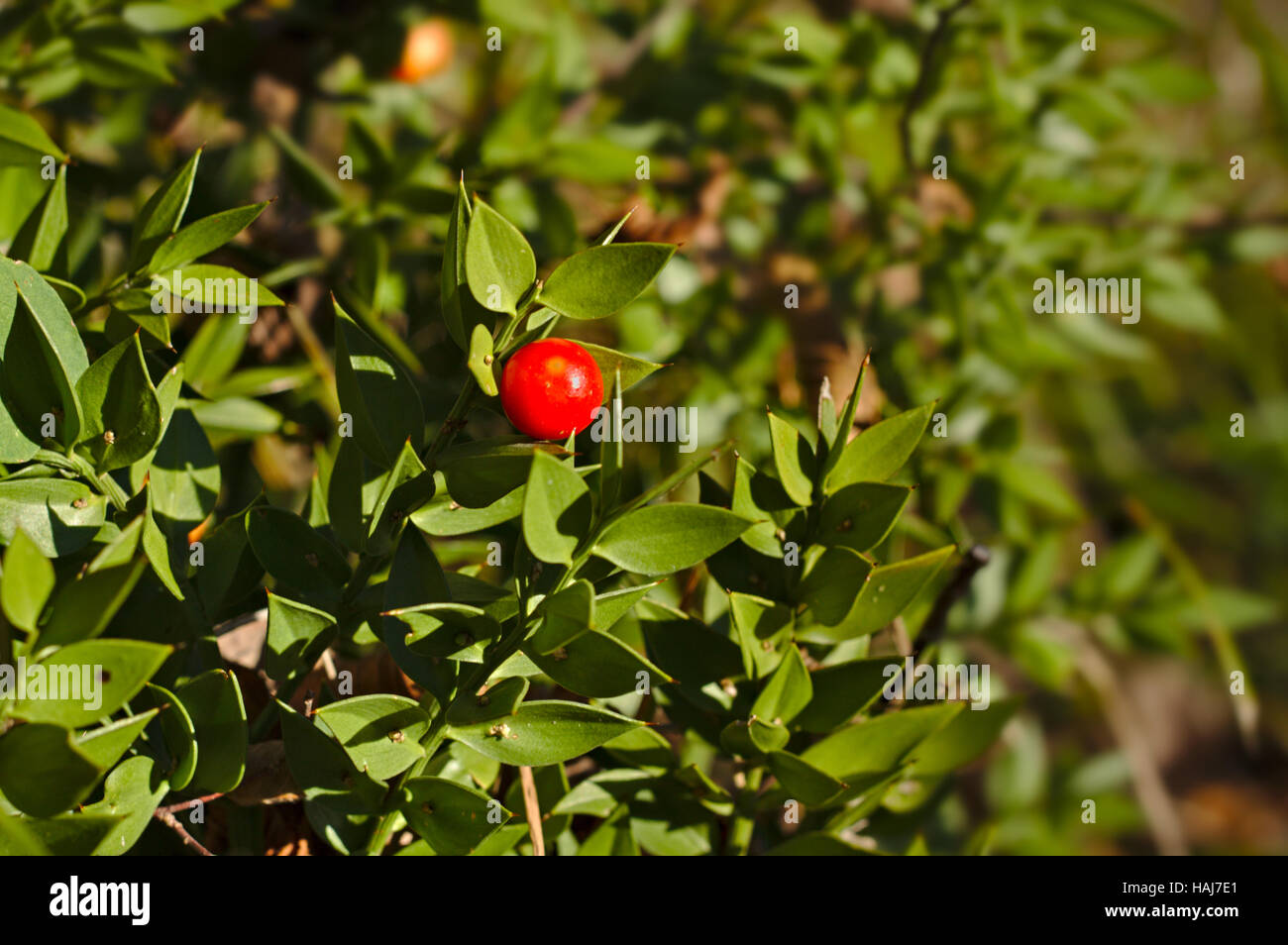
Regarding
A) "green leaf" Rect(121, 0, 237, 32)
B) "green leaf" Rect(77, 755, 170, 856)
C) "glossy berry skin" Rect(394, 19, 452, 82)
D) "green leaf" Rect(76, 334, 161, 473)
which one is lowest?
"green leaf" Rect(77, 755, 170, 856)

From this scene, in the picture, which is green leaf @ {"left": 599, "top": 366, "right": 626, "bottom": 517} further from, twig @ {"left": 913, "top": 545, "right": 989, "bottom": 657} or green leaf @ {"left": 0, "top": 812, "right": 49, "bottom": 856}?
twig @ {"left": 913, "top": 545, "right": 989, "bottom": 657}

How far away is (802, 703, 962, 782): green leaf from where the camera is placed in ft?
1.89

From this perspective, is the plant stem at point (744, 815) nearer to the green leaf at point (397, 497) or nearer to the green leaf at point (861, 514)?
the green leaf at point (861, 514)

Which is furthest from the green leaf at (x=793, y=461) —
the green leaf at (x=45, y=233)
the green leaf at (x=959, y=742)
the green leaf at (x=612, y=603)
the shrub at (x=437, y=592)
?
the green leaf at (x=45, y=233)

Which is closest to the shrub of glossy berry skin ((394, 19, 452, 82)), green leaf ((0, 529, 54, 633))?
green leaf ((0, 529, 54, 633))

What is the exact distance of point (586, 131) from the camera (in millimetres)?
1090

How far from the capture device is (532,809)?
0.59 m

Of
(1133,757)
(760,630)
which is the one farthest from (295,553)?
(1133,757)

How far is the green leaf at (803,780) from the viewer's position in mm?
544

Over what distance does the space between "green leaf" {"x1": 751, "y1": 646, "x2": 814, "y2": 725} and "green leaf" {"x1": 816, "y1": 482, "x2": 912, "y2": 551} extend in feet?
0.23
